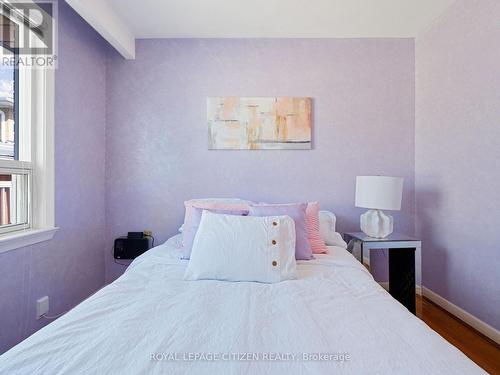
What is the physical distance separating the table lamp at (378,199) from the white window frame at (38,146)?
2275 mm

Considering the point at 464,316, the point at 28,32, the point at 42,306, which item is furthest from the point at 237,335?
the point at 28,32

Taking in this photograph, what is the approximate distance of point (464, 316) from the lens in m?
2.02

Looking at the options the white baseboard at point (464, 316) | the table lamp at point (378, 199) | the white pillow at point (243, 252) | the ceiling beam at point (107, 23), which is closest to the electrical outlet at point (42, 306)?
the white pillow at point (243, 252)

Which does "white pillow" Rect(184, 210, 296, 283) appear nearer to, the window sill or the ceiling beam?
the window sill

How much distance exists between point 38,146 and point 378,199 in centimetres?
244

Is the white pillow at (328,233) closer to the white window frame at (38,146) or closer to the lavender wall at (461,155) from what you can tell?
the lavender wall at (461,155)

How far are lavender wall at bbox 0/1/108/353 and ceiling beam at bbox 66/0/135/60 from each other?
23 centimetres

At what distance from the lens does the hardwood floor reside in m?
1.58

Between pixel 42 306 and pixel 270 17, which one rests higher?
pixel 270 17

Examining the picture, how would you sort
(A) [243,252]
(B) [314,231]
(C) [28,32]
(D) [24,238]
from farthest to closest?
(B) [314,231], (C) [28,32], (D) [24,238], (A) [243,252]

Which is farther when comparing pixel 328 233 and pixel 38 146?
pixel 328 233

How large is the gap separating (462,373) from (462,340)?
1473mm

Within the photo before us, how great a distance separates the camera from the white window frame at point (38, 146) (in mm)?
1755

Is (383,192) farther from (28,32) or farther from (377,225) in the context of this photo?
(28,32)
